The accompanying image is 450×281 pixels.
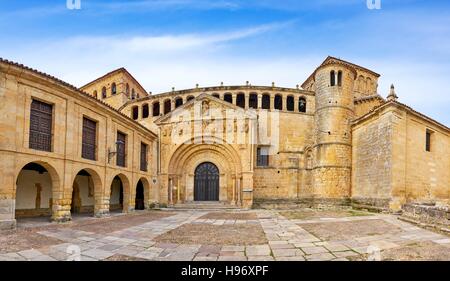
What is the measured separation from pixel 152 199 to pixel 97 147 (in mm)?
7271

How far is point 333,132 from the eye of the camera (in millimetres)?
20109

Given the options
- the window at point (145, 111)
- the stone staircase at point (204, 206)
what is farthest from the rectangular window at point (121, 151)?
the window at point (145, 111)

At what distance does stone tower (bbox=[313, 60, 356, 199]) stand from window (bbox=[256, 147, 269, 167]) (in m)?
3.95

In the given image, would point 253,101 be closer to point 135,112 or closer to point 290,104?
point 290,104

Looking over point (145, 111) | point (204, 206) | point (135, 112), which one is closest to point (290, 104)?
point (204, 206)

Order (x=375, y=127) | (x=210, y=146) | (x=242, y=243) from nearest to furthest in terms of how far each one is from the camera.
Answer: (x=242, y=243) < (x=375, y=127) < (x=210, y=146)

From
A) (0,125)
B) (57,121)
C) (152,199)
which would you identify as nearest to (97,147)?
(57,121)

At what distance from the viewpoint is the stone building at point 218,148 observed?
11328 mm

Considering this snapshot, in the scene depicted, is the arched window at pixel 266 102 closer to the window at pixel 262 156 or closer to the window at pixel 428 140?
the window at pixel 262 156

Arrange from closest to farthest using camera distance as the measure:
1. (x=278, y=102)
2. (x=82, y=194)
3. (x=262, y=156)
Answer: (x=82, y=194), (x=262, y=156), (x=278, y=102)

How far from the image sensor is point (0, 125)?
9.54m

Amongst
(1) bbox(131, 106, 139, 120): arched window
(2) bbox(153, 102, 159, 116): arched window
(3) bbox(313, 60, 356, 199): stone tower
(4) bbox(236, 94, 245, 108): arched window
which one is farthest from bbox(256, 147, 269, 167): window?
(1) bbox(131, 106, 139, 120): arched window

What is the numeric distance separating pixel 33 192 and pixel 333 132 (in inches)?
762

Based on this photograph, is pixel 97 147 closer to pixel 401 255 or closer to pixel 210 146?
pixel 210 146
